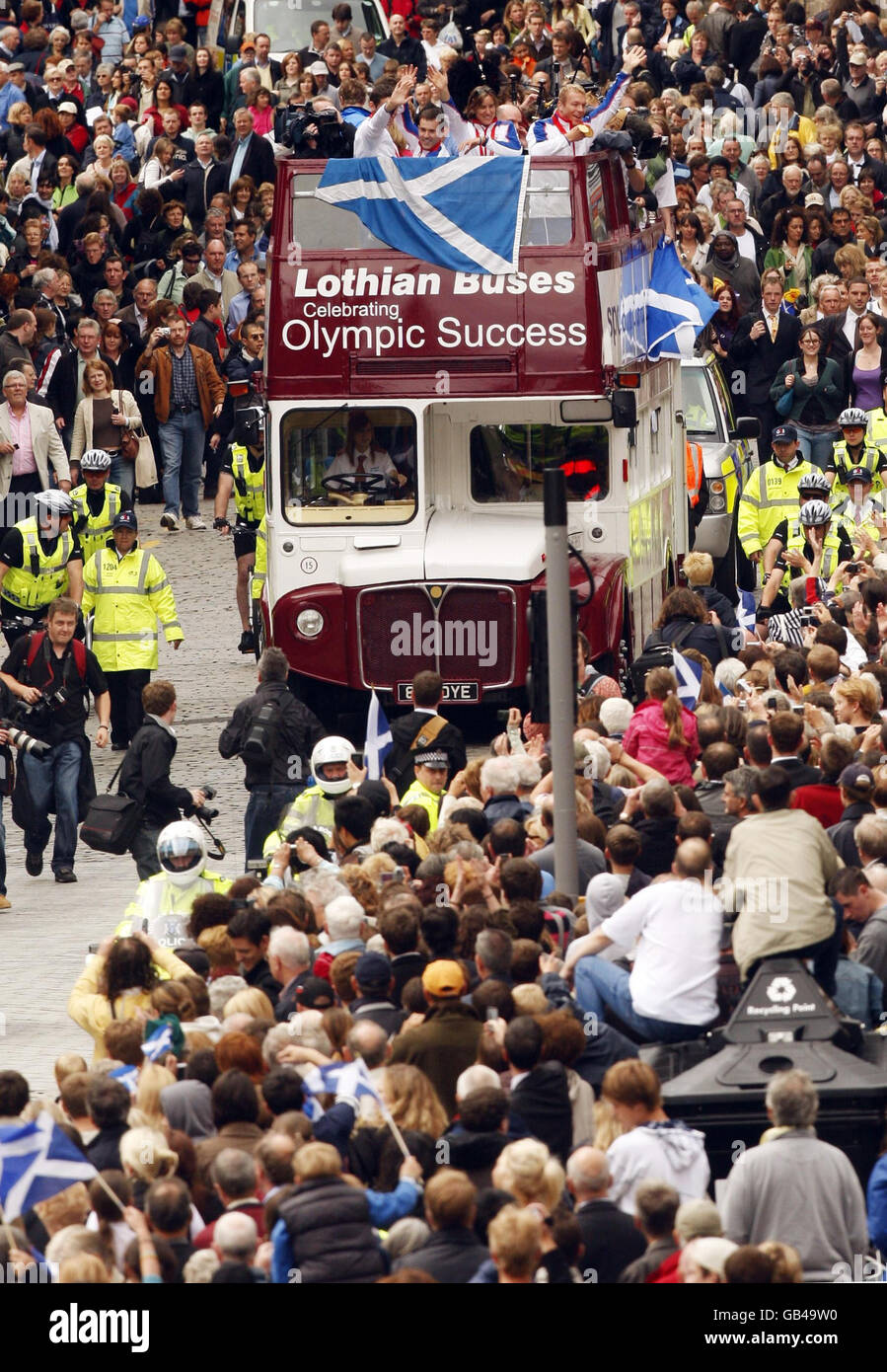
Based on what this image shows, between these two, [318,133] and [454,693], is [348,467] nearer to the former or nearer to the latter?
[454,693]

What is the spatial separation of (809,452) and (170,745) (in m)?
9.56

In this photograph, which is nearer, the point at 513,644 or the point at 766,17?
the point at 513,644

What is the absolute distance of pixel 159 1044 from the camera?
937 cm

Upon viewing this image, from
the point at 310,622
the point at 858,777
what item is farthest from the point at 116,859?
the point at 858,777

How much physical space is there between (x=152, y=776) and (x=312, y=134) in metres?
5.19

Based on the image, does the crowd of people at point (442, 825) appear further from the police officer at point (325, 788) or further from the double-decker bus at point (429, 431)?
the double-decker bus at point (429, 431)

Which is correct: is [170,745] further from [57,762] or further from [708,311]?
[708,311]

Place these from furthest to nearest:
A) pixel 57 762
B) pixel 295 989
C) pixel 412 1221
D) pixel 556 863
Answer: pixel 57 762 < pixel 556 863 < pixel 295 989 < pixel 412 1221

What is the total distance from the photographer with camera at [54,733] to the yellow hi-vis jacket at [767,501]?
5296mm

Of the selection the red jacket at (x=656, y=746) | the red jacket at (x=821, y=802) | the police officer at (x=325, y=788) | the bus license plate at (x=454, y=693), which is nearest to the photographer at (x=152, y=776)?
the police officer at (x=325, y=788)

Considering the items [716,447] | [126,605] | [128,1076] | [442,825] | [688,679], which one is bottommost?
[128,1076]

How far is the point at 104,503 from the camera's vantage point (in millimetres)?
18391

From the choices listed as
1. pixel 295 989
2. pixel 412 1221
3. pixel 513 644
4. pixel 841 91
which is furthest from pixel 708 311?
pixel 412 1221

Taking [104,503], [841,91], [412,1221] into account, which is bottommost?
[412,1221]
